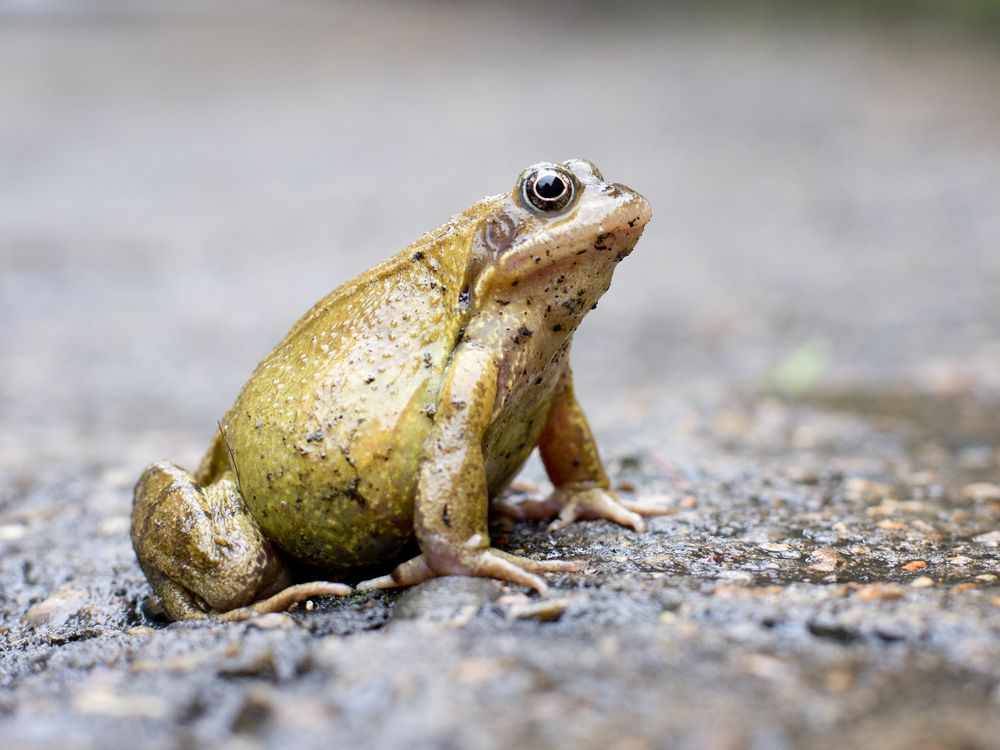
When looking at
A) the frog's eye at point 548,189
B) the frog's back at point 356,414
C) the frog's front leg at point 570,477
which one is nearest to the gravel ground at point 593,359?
the frog's front leg at point 570,477

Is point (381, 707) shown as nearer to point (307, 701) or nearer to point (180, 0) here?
point (307, 701)

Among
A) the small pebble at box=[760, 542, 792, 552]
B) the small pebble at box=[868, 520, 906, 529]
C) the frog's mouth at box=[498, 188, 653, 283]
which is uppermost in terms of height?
the frog's mouth at box=[498, 188, 653, 283]

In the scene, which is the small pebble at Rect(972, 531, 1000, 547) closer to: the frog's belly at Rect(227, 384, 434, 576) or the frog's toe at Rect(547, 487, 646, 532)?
the frog's toe at Rect(547, 487, 646, 532)

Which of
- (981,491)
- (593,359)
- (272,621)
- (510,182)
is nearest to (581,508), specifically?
(272,621)

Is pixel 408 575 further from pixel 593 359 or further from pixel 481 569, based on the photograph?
pixel 593 359

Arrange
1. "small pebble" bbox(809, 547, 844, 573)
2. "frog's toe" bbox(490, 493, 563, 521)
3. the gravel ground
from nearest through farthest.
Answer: the gravel ground < "small pebble" bbox(809, 547, 844, 573) < "frog's toe" bbox(490, 493, 563, 521)

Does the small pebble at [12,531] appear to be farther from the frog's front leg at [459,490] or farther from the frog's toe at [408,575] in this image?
the frog's front leg at [459,490]

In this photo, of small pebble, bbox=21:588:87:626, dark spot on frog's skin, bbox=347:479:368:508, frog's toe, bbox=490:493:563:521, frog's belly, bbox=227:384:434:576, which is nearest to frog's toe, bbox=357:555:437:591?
frog's belly, bbox=227:384:434:576

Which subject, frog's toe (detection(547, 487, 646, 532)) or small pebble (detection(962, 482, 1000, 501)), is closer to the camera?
frog's toe (detection(547, 487, 646, 532))
